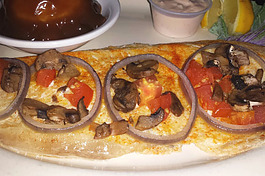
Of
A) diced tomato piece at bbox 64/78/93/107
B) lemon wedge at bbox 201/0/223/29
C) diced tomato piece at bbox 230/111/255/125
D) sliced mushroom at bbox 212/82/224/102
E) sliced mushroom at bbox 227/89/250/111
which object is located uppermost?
diced tomato piece at bbox 64/78/93/107

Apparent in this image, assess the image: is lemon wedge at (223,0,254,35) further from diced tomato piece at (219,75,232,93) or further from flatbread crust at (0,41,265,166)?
flatbread crust at (0,41,265,166)

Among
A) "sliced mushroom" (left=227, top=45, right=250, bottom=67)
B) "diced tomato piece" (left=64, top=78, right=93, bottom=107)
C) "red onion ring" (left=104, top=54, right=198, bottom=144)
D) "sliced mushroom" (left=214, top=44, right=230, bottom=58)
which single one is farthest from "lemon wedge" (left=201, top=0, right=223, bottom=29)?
"diced tomato piece" (left=64, top=78, right=93, bottom=107)

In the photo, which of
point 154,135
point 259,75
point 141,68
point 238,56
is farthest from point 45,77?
point 259,75

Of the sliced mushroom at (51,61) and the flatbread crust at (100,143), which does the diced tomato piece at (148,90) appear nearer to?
the flatbread crust at (100,143)

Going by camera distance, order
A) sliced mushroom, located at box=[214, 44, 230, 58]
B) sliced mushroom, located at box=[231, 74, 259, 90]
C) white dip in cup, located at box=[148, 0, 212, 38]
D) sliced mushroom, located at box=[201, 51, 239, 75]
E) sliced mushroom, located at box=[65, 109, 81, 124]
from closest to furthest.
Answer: sliced mushroom, located at box=[65, 109, 81, 124] → sliced mushroom, located at box=[231, 74, 259, 90] → sliced mushroom, located at box=[201, 51, 239, 75] → sliced mushroom, located at box=[214, 44, 230, 58] → white dip in cup, located at box=[148, 0, 212, 38]

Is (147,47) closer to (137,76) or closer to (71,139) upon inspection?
(137,76)

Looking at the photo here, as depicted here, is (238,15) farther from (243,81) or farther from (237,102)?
(237,102)
